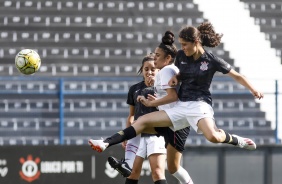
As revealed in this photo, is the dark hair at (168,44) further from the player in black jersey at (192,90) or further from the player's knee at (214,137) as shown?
the player's knee at (214,137)

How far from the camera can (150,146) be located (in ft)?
28.8

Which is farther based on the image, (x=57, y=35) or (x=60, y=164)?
(x=57, y=35)

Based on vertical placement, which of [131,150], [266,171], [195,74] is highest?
[195,74]

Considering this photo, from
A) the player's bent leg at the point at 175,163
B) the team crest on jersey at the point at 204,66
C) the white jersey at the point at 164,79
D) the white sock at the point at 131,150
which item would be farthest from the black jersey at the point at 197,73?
the white sock at the point at 131,150

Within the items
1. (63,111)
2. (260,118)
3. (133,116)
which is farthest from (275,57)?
(133,116)

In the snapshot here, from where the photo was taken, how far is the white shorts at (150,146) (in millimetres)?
8758

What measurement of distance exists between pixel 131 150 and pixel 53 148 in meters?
3.12

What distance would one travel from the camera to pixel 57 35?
53.5ft

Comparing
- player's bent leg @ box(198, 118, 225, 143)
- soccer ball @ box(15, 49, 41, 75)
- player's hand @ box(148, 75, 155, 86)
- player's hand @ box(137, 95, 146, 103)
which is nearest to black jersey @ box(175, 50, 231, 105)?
player's bent leg @ box(198, 118, 225, 143)

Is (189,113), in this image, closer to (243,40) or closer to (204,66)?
(204,66)

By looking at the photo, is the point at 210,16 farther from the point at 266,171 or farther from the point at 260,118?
the point at 266,171

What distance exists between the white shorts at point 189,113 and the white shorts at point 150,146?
0.58 meters

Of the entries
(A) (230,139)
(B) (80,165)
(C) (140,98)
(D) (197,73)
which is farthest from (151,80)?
(B) (80,165)

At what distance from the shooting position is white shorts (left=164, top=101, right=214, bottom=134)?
320 inches
